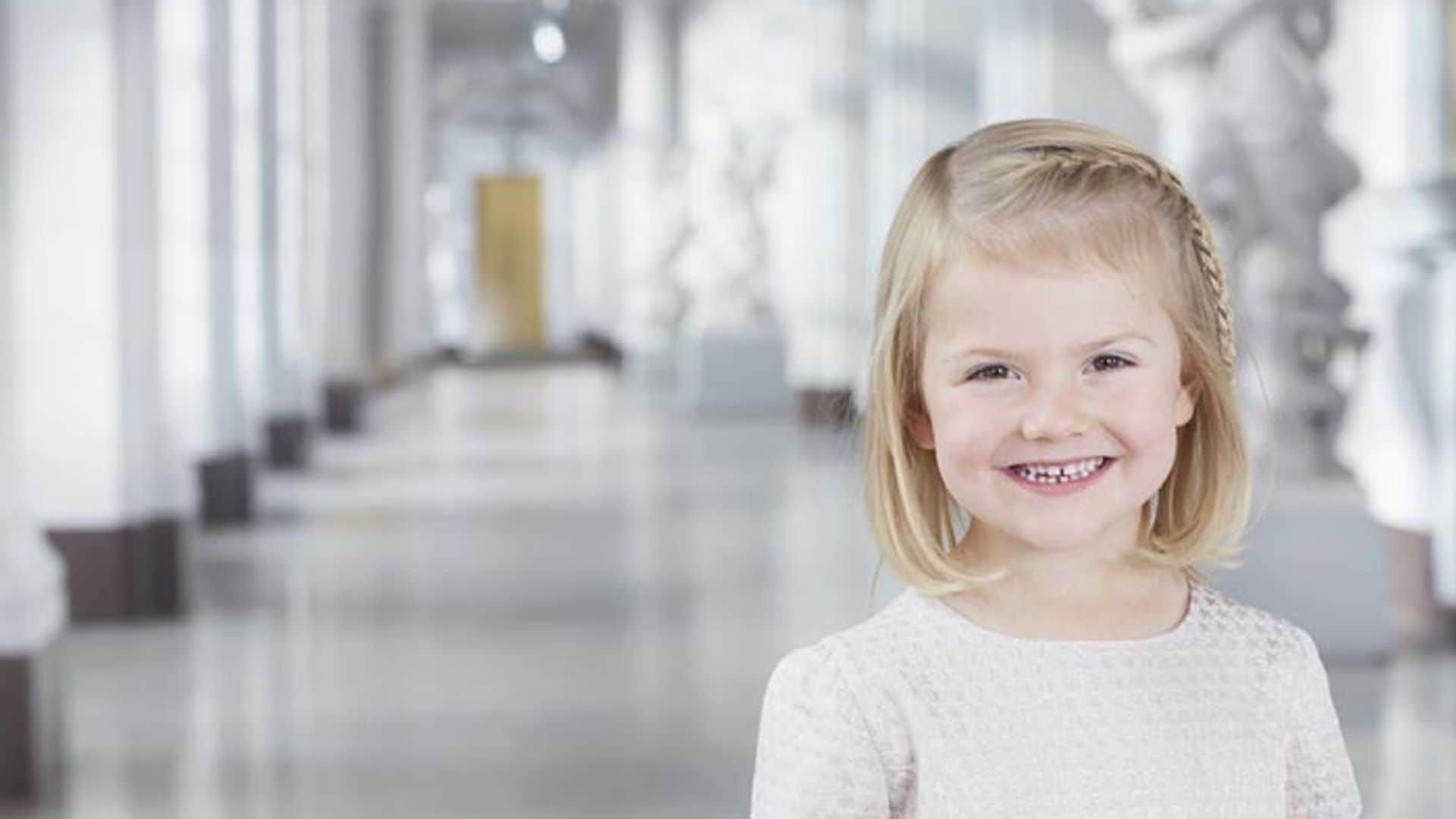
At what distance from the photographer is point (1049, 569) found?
158 centimetres

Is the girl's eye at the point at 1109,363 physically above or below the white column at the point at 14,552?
above

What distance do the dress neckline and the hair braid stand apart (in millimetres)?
180

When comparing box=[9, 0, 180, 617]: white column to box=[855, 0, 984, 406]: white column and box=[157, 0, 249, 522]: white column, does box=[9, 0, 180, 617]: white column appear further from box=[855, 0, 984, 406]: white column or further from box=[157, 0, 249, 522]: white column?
box=[855, 0, 984, 406]: white column

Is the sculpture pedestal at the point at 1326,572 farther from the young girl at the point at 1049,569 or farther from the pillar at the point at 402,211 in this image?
the pillar at the point at 402,211

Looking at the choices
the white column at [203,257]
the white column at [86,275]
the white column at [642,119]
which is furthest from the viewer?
the white column at [642,119]

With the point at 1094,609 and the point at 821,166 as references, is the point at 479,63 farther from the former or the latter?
the point at 1094,609

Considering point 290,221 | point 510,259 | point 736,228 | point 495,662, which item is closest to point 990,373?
point 495,662

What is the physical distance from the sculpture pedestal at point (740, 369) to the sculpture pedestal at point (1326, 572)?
45.8 ft

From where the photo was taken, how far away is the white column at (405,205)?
27672 millimetres

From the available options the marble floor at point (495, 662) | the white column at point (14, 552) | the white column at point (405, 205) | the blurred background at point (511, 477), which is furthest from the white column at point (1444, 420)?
the white column at point (405, 205)

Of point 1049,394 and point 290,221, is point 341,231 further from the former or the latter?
point 1049,394

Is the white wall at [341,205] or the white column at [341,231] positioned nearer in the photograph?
the white column at [341,231]

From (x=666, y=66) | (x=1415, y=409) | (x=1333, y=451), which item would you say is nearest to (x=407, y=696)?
(x=1333, y=451)

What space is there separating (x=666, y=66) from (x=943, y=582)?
2971 centimetres
